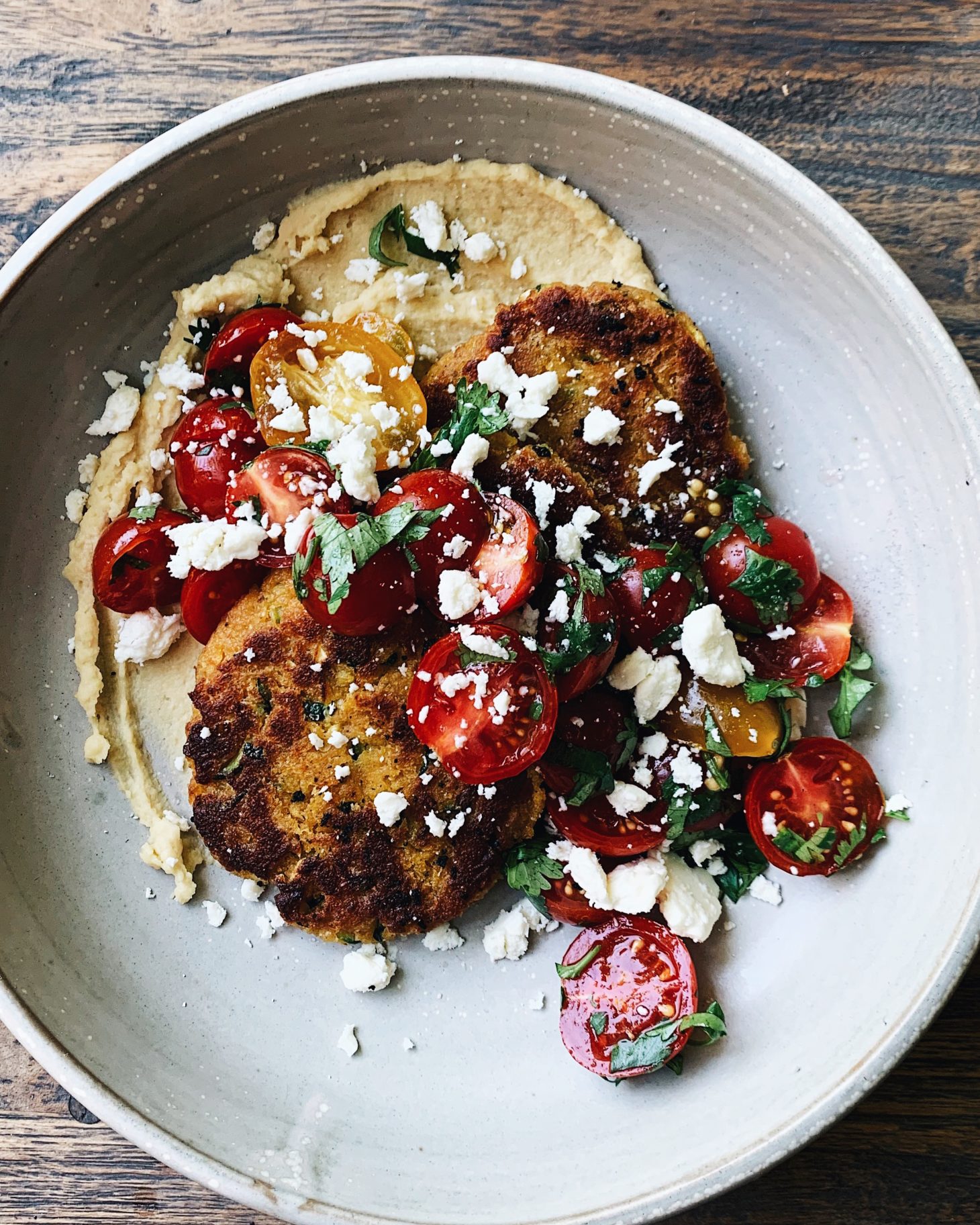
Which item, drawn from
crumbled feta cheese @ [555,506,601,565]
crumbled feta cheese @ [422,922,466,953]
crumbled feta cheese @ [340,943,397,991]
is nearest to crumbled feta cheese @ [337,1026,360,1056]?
crumbled feta cheese @ [340,943,397,991]

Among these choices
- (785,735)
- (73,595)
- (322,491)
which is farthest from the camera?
(73,595)

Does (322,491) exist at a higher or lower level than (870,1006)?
higher

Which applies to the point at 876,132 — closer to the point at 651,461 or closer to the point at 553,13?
the point at 553,13

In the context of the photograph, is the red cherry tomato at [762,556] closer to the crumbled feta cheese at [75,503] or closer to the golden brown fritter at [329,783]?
the golden brown fritter at [329,783]

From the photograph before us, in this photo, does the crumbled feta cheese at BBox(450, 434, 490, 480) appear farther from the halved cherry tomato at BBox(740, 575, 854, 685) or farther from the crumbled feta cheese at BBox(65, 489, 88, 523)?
the crumbled feta cheese at BBox(65, 489, 88, 523)

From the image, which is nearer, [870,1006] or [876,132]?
[870,1006]

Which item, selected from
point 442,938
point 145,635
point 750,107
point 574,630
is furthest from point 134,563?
point 750,107

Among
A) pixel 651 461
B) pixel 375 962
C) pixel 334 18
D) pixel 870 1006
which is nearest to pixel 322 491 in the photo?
pixel 651 461
